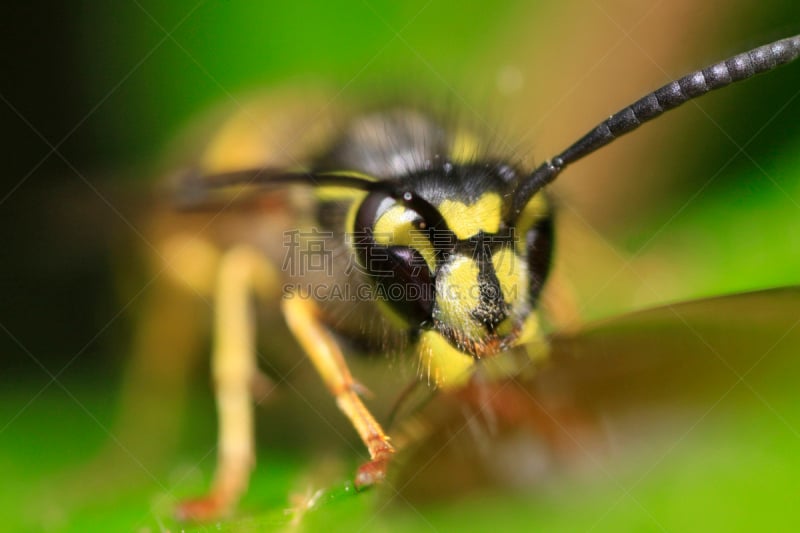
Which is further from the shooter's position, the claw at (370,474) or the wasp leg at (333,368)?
the wasp leg at (333,368)

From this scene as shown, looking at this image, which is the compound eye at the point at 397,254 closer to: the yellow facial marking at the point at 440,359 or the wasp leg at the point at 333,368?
the yellow facial marking at the point at 440,359

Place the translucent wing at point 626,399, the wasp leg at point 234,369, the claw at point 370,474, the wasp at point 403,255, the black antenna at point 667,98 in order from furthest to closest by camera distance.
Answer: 1. the wasp leg at point 234,369
2. the wasp at point 403,255
3. the black antenna at point 667,98
4. the claw at point 370,474
5. the translucent wing at point 626,399

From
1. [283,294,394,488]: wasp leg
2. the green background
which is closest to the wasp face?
[283,294,394,488]: wasp leg

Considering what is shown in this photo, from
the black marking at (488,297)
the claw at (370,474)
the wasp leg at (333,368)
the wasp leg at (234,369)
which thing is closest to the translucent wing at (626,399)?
the claw at (370,474)

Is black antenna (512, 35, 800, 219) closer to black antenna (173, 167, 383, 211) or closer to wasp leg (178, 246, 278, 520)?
black antenna (173, 167, 383, 211)

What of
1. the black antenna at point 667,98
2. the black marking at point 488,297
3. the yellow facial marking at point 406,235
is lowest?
the black marking at point 488,297

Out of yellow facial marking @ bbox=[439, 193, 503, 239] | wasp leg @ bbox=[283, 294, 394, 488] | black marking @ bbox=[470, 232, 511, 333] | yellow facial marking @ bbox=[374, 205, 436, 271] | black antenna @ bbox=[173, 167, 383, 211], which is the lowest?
wasp leg @ bbox=[283, 294, 394, 488]

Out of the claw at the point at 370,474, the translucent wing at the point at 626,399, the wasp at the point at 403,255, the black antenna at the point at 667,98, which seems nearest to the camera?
the translucent wing at the point at 626,399

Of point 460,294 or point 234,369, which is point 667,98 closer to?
point 460,294
